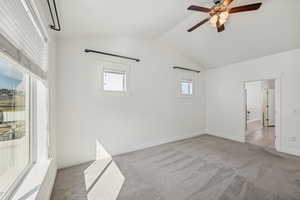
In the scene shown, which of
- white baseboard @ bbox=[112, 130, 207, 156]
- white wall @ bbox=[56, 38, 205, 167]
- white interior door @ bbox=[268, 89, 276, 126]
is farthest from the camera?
white interior door @ bbox=[268, 89, 276, 126]

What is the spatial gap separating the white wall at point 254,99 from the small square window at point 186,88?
4.34 m

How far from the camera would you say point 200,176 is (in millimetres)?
2201

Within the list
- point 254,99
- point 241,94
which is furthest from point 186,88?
point 254,99

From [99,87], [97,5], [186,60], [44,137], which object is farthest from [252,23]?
[44,137]

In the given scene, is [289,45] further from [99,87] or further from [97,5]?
[99,87]

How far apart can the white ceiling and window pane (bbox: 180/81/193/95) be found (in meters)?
1.19

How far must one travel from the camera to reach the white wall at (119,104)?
2564 mm

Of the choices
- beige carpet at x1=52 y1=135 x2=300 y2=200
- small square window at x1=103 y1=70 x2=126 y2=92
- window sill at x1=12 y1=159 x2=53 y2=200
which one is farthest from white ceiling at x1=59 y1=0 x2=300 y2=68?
beige carpet at x1=52 y1=135 x2=300 y2=200

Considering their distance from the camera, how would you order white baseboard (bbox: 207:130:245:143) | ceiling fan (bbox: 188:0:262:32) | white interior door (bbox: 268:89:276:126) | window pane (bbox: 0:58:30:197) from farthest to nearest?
1. white interior door (bbox: 268:89:276:126)
2. white baseboard (bbox: 207:130:245:143)
3. ceiling fan (bbox: 188:0:262:32)
4. window pane (bbox: 0:58:30:197)

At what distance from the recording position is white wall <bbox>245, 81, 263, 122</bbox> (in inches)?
271

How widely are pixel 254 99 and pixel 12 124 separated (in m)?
9.24

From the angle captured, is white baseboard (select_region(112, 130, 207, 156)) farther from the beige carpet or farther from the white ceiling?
the white ceiling

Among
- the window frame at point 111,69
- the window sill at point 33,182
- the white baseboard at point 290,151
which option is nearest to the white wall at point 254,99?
the white baseboard at point 290,151

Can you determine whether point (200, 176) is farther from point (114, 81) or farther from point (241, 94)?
point (241, 94)
